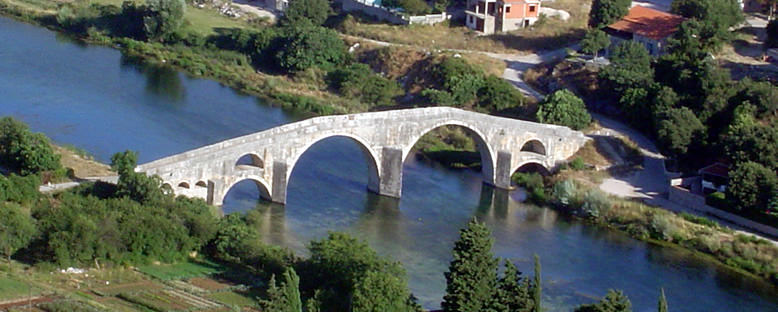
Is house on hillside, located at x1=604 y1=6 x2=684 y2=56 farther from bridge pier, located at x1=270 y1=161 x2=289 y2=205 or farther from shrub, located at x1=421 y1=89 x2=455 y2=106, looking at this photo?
bridge pier, located at x1=270 y1=161 x2=289 y2=205

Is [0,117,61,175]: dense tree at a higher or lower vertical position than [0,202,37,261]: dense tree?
higher

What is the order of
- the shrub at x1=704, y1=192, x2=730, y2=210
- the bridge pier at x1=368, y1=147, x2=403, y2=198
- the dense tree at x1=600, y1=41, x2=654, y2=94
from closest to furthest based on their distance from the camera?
1. the shrub at x1=704, y1=192, x2=730, y2=210
2. the bridge pier at x1=368, y1=147, x2=403, y2=198
3. the dense tree at x1=600, y1=41, x2=654, y2=94

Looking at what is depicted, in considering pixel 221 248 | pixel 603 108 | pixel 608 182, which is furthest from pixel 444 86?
pixel 221 248

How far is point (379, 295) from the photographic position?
32406 millimetres

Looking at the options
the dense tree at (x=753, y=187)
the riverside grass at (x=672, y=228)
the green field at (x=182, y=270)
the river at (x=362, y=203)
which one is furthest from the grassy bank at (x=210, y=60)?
the green field at (x=182, y=270)

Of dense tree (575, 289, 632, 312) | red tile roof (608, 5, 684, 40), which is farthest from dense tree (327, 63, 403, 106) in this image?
dense tree (575, 289, 632, 312)

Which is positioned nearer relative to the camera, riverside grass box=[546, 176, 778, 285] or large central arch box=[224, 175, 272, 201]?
riverside grass box=[546, 176, 778, 285]

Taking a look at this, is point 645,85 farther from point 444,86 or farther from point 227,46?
point 227,46

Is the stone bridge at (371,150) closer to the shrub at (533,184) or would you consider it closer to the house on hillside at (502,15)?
the shrub at (533,184)

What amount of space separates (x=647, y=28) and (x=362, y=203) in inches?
752

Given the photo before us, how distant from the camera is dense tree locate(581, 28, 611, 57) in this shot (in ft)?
185

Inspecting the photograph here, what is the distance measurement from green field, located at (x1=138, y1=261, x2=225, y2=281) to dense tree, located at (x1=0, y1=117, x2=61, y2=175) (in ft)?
22.2

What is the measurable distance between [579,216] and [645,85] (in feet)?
31.5

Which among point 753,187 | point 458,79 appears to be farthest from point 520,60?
point 753,187
